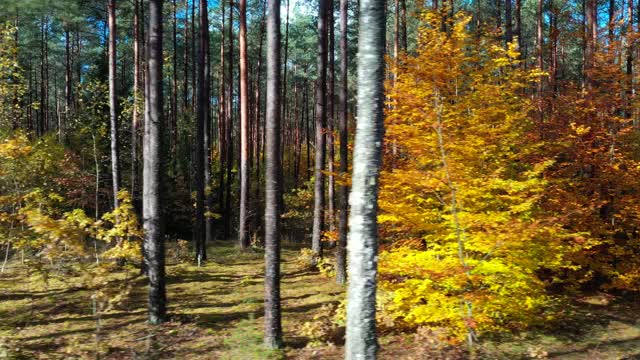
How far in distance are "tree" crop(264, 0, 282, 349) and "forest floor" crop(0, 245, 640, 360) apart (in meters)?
0.61

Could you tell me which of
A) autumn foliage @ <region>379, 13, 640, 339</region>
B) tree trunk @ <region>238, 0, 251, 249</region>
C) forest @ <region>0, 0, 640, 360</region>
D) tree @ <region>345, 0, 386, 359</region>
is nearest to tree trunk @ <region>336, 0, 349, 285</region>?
forest @ <region>0, 0, 640, 360</region>

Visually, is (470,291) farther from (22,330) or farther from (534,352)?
(22,330)

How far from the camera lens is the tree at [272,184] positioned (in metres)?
7.29

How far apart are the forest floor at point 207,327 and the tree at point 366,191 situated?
334 centimetres

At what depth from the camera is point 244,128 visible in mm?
17312

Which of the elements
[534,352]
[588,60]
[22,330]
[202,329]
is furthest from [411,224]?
[588,60]

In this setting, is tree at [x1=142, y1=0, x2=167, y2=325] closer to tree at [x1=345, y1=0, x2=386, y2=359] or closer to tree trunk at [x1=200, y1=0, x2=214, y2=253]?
tree at [x1=345, y1=0, x2=386, y2=359]

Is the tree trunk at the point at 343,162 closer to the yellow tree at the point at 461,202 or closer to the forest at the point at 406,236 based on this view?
the forest at the point at 406,236

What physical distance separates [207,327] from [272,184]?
3.66 meters

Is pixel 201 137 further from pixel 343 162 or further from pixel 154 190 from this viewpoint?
pixel 154 190

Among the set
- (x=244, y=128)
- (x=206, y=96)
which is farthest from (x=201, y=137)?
(x=206, y=96)

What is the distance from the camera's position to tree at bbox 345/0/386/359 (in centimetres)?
431

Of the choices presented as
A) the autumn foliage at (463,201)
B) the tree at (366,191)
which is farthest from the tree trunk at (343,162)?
the tree at (366,191)

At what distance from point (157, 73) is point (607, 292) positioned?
42.8 ft
